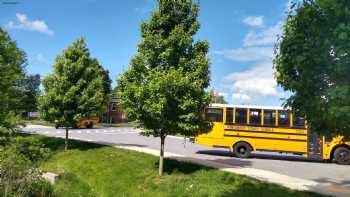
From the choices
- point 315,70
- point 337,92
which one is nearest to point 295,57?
point 315,70

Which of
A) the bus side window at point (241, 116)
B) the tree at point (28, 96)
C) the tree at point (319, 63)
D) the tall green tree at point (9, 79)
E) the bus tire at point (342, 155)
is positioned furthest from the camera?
the bus side window at point (241, 116)

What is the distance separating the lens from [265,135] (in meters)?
23.0

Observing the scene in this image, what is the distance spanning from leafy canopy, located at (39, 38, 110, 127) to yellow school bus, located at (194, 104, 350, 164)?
6579 millimetres

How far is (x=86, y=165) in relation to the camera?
19203 millimetres

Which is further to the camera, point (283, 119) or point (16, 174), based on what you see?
point (283, 119)

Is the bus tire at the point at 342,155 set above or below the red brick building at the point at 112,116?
below

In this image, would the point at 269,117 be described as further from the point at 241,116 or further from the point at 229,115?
the point at 229,115

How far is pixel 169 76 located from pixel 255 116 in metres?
9.90

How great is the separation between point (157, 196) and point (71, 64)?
12.2 m

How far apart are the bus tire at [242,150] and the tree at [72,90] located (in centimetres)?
826

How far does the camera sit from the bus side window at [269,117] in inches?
902

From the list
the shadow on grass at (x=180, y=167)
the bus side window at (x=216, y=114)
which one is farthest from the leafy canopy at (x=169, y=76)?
the bus side window at (x=216, y=114)

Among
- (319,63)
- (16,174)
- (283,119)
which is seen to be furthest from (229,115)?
(319,63)

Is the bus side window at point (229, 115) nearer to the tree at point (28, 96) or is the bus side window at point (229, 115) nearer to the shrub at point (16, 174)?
the tree at point (28, 96)
